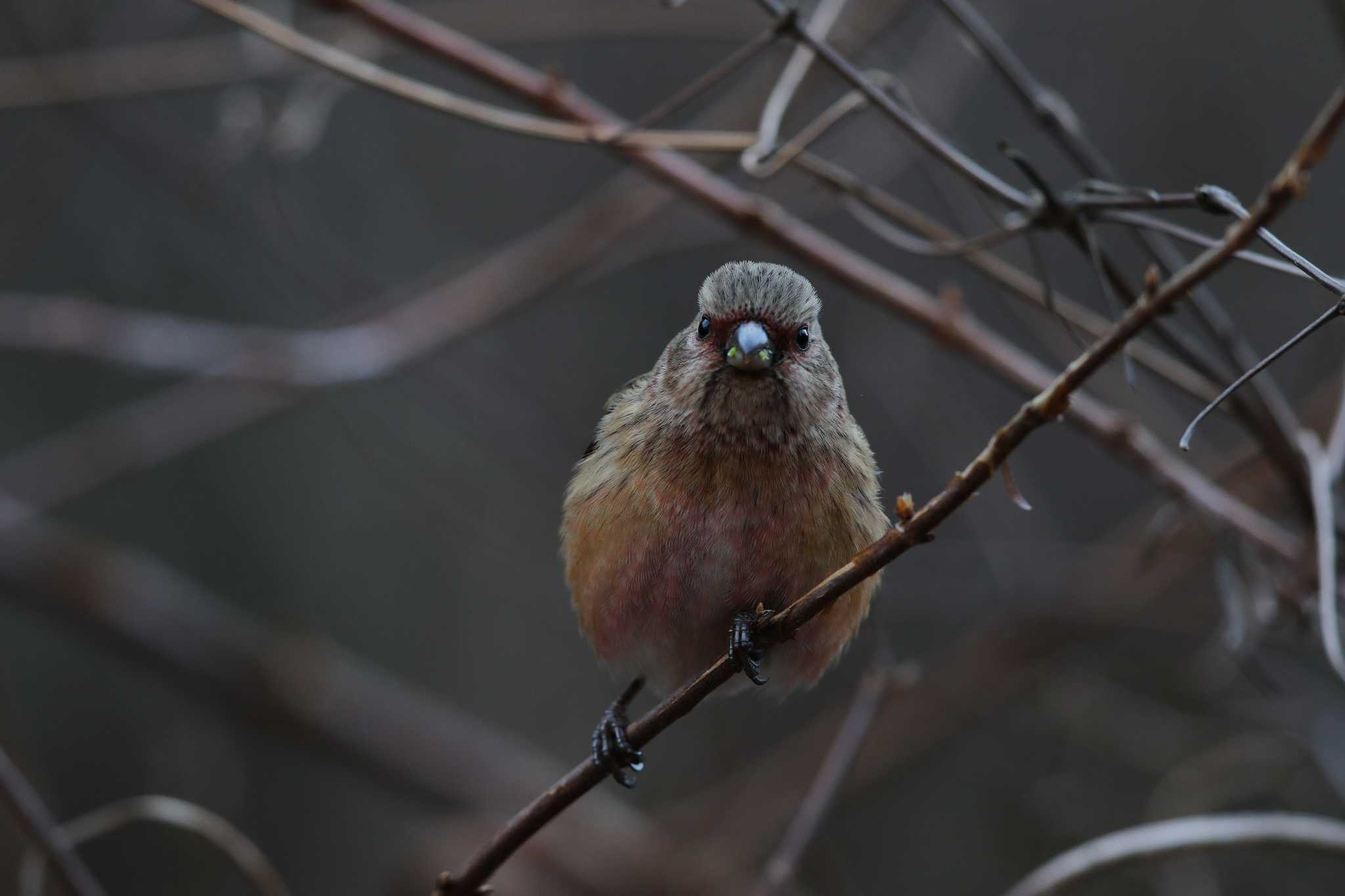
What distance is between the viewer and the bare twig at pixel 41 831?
215cm

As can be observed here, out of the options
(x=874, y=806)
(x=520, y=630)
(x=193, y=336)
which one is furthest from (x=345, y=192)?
(x=874, y=806)

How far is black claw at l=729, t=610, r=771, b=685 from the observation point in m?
1.88

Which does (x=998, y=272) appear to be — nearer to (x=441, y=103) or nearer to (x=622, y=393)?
(x=622, y=393)

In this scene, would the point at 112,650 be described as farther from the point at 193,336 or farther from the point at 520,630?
the point at 520,630

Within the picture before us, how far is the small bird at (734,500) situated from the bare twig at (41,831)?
0.94 meters

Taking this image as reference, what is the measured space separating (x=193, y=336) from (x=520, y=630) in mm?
2420

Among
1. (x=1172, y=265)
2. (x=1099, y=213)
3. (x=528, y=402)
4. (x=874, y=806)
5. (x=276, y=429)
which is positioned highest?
(x=276, y=429)

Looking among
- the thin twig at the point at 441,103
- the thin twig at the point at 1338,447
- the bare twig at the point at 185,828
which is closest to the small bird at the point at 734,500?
the thin twig at the point at 441,103

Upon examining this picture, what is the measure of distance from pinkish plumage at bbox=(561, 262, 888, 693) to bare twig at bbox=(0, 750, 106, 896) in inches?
41.9

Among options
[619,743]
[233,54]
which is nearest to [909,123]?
[619,743]

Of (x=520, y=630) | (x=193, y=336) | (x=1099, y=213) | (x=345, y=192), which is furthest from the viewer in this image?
(x=520, y=630)

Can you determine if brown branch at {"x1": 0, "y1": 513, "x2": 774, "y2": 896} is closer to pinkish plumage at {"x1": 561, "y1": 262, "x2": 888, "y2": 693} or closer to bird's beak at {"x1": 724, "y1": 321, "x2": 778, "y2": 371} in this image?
pinkish plumage at {"x1": 561, "y1": 262, "x2": 888, "y2": 693}

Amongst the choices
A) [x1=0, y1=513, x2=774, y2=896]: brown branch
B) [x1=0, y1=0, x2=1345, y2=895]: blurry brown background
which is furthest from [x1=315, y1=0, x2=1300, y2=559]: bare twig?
[x1=0, y1=513, x2=774, y2=896]: brown branch

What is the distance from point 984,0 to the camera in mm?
5574
